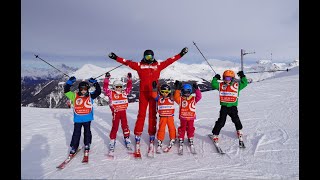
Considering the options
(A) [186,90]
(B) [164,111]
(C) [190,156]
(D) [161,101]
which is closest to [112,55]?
(D) [161,101]

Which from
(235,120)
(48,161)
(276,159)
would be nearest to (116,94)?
(48,161)

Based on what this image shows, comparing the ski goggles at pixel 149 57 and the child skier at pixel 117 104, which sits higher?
the ski goggles at pixel 149 57

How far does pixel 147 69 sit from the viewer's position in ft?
22.4

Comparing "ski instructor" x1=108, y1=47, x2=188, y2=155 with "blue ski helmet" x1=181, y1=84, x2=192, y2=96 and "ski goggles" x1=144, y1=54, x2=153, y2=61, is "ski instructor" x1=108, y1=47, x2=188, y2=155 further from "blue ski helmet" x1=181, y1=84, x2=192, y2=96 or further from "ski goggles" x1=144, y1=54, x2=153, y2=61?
"blue ski helmet" x1=181, y1=84, x2=192, y2=96

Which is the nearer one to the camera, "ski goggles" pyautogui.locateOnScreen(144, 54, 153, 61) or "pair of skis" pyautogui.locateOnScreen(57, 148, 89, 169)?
"pair of skis" pyautogui.locateOnScreen(57, 148, 89, 169)

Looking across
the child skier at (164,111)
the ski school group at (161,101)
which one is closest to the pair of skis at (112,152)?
the ski school group at (161,101)

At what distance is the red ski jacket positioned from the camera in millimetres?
6812

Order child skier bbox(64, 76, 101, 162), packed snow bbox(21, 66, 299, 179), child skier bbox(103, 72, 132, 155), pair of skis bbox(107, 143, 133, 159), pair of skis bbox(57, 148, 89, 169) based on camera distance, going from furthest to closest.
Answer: child skier bbox(103, 72, 132, 155), pair of skis bbox(107, 143, 133, 159), child skier bbox(64, 76, 101, 162), pair of skis bbox(57, 148, 89, 169), packed snow bbox(21, 66, 299, 179)

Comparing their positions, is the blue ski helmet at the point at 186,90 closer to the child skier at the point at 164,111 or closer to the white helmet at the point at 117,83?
the child skier at the point at 164,111

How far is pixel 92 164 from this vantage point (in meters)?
5.87

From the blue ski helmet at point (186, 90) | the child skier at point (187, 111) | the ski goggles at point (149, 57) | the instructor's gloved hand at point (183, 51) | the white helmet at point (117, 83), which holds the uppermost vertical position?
the instructor's gloved hand at point (183, 51)

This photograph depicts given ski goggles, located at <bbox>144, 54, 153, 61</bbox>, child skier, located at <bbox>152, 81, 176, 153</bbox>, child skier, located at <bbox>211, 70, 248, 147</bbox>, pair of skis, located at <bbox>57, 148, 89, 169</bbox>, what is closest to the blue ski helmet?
child skier, located at <bbox>152, 81, 176, 153</bbox>

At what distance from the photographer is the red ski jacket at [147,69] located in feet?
22.4

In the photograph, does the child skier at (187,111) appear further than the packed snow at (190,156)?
Yes
